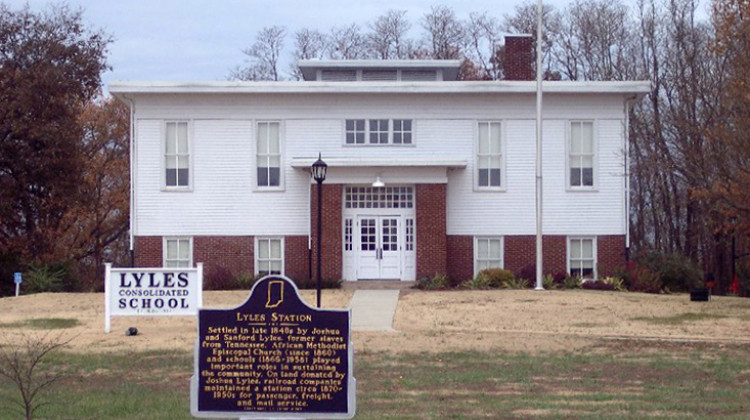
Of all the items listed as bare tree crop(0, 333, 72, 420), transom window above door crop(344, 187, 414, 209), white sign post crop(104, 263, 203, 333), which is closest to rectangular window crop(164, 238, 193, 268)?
transom window above door crop(344, 187, 414, 209)

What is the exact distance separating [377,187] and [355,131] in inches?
82.4

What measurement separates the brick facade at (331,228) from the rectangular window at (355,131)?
1799 mm

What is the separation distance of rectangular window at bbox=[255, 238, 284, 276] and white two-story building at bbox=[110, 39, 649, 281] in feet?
0.15

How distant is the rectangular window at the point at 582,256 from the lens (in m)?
38.2

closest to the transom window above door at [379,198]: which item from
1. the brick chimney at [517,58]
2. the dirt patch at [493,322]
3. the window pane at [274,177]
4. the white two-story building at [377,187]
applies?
the white two-story building at [377,187]

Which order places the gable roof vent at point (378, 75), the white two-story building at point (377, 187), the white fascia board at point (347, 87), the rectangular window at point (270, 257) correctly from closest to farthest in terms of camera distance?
the white fascia board at point (347, 87) < the white two-story building at point (377, 187) < the rectangular window at point (270, 257) < the gable roof vent at point (378, 75)

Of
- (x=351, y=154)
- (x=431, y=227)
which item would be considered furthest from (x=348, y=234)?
(x=431, y=227)

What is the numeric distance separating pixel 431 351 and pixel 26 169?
99.4 feet

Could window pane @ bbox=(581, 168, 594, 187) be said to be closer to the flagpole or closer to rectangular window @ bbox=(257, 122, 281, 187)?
the flagpole

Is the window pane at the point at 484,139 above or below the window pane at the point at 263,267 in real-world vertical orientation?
above

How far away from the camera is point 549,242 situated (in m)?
38.1

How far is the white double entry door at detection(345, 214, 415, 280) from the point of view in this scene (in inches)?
1490

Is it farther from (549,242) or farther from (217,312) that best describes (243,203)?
(217,312)

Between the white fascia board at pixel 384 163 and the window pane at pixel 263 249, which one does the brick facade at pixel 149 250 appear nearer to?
the window pane at pixel 263 249
